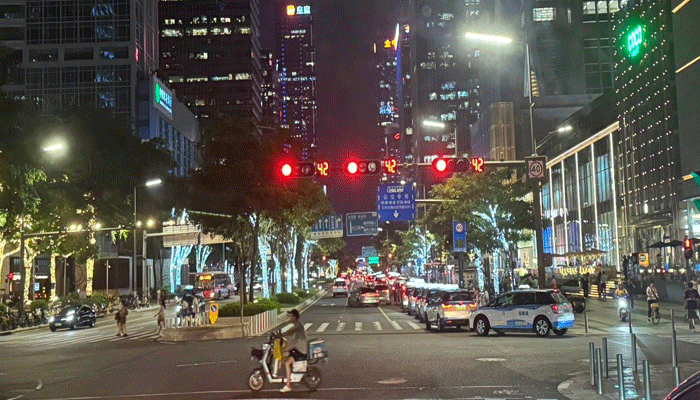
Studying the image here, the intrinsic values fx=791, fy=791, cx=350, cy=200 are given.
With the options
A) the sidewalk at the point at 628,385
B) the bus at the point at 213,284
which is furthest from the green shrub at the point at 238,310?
the bus at the point at 213,284

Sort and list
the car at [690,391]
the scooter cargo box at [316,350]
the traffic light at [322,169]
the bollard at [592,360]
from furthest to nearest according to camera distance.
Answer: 1. the traffic light at [322,169]
2. the scooter cargo box at [316,350]
3. the bollard at [592,360]
4. the car at [690,391]

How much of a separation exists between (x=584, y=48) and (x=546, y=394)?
324ft

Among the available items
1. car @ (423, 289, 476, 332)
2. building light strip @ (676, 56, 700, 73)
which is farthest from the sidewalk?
building light strip @ (676, 56, 700, 73)

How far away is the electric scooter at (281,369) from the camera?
15828 millimetres

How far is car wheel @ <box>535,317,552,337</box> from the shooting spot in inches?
1078

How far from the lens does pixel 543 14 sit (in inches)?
4215

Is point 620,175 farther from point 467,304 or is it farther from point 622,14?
point 467,304

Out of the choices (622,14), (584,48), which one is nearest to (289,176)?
(622,14)

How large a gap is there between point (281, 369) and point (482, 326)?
13.8 meters

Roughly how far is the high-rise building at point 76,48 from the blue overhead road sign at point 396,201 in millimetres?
61294

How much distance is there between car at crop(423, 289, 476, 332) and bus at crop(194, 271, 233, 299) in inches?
2130

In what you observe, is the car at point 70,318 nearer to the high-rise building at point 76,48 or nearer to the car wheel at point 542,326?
the car wheel at point 542,326

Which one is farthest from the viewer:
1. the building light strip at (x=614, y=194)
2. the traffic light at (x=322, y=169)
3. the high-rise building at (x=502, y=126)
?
the high-rise building at (x=502, y=126)

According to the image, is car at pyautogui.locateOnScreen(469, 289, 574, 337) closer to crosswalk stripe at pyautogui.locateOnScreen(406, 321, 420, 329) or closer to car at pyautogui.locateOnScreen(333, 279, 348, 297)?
crosswalk stripe at pyautogui.locateOnScreen(406, 321, 420, 329)
